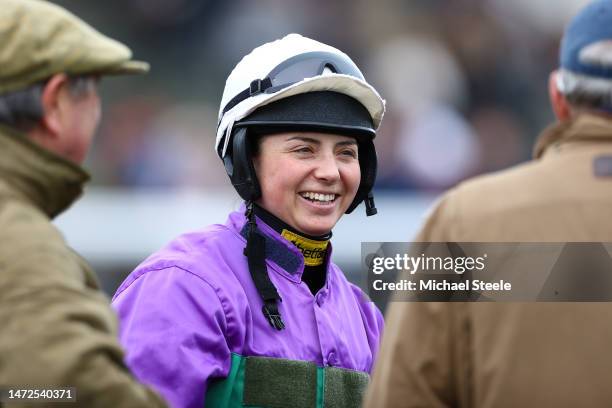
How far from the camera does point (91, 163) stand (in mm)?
8766

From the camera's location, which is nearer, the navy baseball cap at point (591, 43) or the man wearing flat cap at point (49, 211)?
the man wearing flat cap at point (49, 211)

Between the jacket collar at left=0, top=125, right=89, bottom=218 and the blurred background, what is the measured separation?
5996 millimetres

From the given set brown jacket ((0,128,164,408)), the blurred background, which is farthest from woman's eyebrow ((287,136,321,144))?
the blurred background

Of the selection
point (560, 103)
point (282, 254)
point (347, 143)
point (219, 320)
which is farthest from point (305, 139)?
point (560, 103)

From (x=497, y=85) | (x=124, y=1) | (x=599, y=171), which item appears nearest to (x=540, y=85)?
(x=497, y=85)

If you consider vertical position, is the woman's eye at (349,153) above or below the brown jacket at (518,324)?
above

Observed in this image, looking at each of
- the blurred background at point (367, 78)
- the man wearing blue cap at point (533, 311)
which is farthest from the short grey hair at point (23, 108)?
the blurred background at point (367, 78)

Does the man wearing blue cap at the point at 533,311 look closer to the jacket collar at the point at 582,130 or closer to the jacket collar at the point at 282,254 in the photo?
the jacket collar at the point at 582,130

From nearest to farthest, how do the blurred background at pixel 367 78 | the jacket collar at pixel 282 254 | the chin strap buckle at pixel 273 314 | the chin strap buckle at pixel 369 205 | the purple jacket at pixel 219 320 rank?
1. the purple jacket at pixel 219 320
2. the chin strap buckle at pixel 273 314
3. the jacket collar at pixel 282 254
4. the chin strap buckle at pixel 369 205
5. the blurred background at pixel 367 78

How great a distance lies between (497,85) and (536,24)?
699 mm

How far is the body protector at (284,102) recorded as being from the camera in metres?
3.45

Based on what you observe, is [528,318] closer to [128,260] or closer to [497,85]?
[128,260]

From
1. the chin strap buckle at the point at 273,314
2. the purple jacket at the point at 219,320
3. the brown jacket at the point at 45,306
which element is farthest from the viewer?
the chin strap buckle at the point at 273,314

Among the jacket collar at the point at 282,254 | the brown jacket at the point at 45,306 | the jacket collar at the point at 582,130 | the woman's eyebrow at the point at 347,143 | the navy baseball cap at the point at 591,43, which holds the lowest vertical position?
the brown jacket at the point at 45,306
